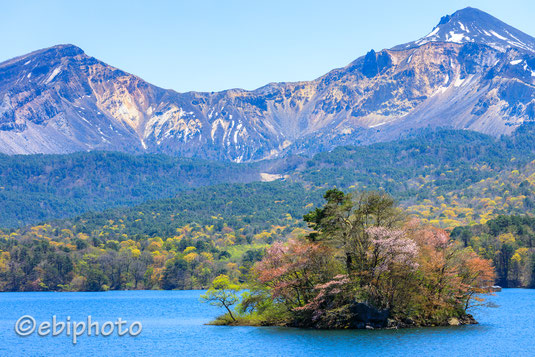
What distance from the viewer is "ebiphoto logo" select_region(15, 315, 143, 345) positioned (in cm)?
7489

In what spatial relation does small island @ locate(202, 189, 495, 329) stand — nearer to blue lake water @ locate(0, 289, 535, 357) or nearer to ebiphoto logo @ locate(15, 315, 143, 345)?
blue lake water @ locate(0, 289, 535, 357)

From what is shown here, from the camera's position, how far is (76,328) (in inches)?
3179

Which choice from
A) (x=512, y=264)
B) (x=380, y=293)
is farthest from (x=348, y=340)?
(x=512, y=264)

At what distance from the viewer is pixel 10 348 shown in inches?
2559

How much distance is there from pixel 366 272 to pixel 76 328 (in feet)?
116

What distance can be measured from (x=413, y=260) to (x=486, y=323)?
58.9 ft

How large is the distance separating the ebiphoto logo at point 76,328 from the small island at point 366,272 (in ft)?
44.7

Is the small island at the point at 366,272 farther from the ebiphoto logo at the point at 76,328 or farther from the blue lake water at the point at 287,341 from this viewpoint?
the ebiphoto logo at the point at 76,328

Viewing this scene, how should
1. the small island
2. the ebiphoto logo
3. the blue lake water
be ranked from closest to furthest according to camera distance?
the blue lake water < the small island < the ebiphoto logo

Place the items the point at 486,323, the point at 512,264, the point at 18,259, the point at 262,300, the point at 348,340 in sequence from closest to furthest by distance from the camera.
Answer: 1. the point at 348,340
2. the point at 262,300
3. the point at 486,323
4. the point at 512,264
5. the point at 18,259

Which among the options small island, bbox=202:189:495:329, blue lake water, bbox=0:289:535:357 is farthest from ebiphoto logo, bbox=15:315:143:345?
small island, bbox=202:189:495:329

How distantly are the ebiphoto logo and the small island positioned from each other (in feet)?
44.7

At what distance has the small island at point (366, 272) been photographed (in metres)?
66.1

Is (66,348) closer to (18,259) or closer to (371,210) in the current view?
(371,210)
